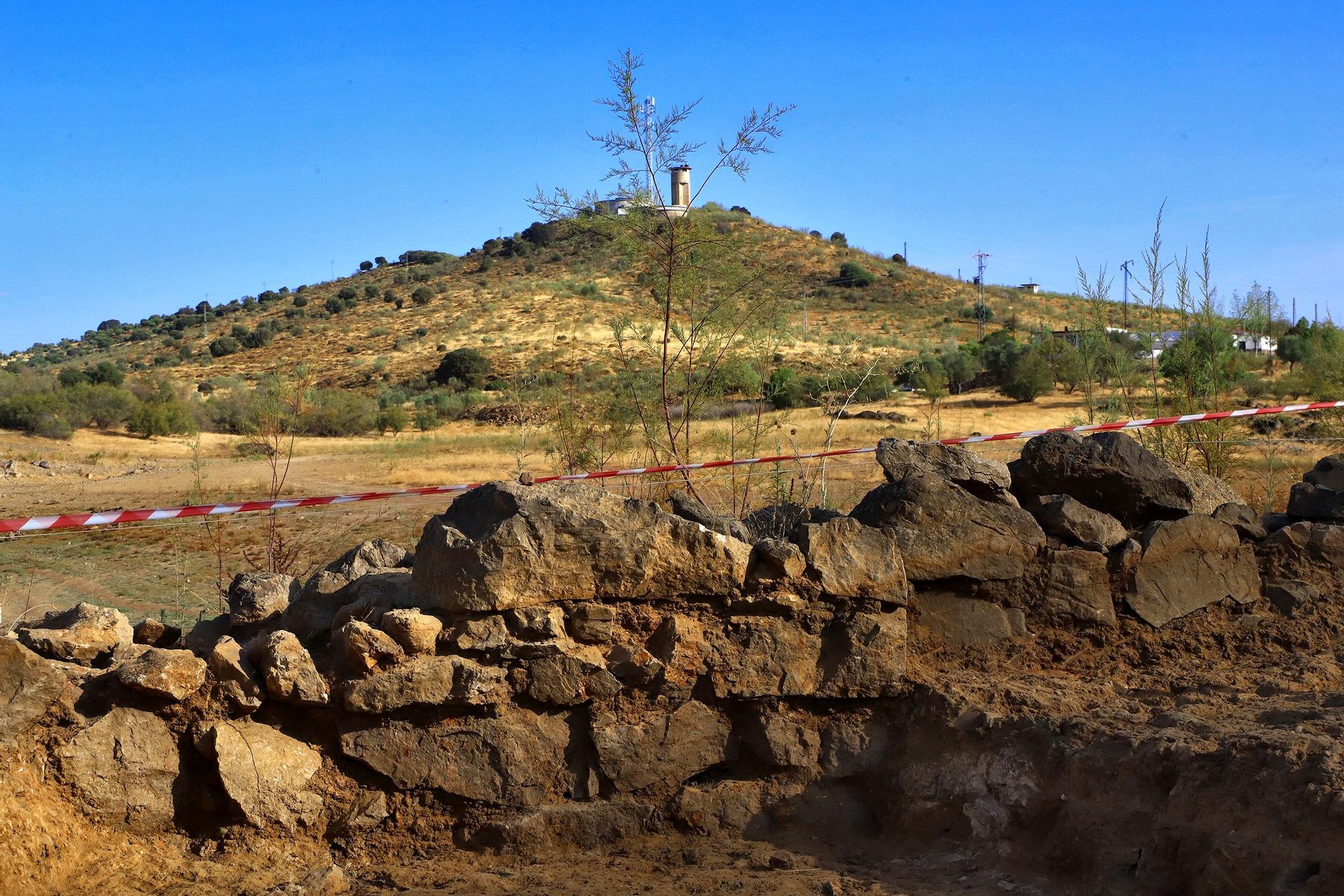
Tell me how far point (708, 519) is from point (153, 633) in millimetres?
2614

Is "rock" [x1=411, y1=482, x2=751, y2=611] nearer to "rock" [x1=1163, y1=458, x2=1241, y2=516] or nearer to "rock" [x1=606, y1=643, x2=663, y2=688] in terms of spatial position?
"rock" [x1=606, y1=643, x2=663, y2=688]

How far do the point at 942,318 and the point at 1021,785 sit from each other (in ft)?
166

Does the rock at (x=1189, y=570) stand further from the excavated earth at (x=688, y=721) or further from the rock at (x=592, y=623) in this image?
the rock at (x=592, y=623)

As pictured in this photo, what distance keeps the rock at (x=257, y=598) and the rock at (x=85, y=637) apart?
0.59 m

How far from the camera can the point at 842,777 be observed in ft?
15.8

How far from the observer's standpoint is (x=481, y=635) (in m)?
4.59

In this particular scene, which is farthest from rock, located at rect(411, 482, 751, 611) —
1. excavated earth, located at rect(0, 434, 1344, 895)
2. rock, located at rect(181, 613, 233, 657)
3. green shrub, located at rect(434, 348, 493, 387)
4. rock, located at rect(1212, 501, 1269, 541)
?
green shrub, located at rect(434, 348, 493, 387)

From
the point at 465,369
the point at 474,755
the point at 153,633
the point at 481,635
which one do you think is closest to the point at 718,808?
the point at 474,755

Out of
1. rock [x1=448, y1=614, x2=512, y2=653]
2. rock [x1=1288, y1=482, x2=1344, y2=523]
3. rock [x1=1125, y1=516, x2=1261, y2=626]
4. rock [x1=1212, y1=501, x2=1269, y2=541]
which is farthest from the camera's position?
rock [x1=1288, y1=482, x2=1344, y2=523]

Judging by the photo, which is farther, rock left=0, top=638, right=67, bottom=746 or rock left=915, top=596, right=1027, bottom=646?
rock left=915, top=596, right=1027, bottom=646

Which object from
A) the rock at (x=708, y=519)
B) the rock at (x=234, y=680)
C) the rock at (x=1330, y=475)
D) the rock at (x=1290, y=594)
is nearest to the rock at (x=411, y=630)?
the rock at (x=234, y=680)

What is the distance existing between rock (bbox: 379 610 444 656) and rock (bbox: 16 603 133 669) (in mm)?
1148

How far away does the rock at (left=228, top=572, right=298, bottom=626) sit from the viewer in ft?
17.6

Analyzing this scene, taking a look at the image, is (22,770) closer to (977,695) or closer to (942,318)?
(977,695)
